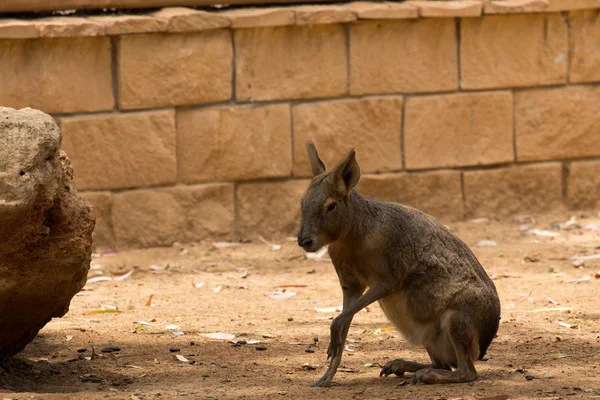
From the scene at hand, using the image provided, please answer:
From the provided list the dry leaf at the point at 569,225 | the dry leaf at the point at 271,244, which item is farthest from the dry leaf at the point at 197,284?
the dry leaf at the point at 569,225

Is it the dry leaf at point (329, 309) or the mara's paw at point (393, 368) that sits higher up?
the mara's paw at point (393, 368)

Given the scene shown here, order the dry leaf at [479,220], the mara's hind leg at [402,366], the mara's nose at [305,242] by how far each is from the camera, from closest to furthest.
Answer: the mara's nose at [305,242], the mara's hind leg at [402,366], the dry leaf at [479,220]

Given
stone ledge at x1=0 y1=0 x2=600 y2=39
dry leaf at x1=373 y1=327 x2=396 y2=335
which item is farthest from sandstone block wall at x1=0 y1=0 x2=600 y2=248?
dry leaf at x1=373 y1=327 x2=396 y2=335

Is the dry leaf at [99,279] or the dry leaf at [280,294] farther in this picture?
the dry leaf at [99,279]

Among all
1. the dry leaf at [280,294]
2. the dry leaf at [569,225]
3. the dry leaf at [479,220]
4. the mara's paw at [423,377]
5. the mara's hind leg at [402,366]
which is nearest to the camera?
the mara's paw at [423,377]

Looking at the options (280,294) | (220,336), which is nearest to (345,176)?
(220,336)

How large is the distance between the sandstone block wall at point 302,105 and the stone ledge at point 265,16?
0.5 inches

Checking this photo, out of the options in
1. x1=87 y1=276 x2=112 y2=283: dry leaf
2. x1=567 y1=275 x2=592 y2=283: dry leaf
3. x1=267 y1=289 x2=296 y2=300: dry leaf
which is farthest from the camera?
x1=87 y1=276 x2=112 y2=283: dry leaf

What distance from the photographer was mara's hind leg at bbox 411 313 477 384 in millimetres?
5105

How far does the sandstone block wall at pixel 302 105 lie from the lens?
27.7 ft

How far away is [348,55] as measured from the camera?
29.6 ft

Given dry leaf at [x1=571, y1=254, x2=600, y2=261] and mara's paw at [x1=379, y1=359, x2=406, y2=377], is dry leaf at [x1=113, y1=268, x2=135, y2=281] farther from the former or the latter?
dry leaf at [x1=571, y1=254, x2=600, y2=261]

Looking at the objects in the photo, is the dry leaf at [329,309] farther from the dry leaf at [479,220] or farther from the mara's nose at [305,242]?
the dry leaf at [479,220]

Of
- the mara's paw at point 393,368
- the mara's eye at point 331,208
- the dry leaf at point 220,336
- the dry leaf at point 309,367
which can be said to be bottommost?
the dry leaf at point 220,336
